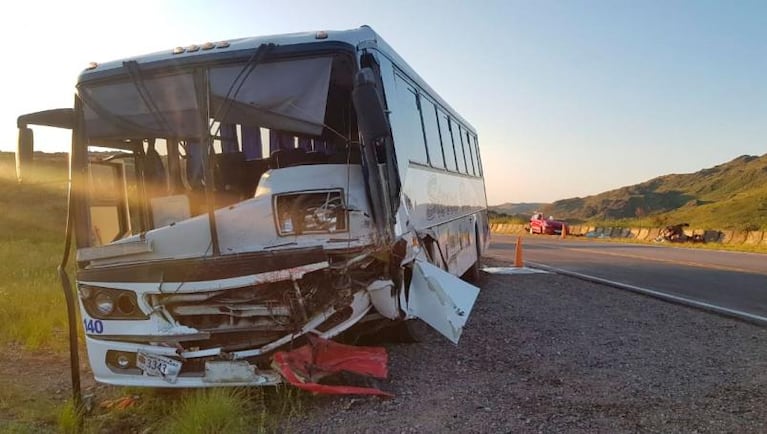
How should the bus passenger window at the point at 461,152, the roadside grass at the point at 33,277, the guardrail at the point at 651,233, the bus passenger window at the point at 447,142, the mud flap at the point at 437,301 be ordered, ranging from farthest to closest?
the guardrail at the point at 651,233 → the bus passenger window at the point at 461,152 → the bus passenger window at the point at 447,142 → the roadside grass at the point at 33,277 → the mud flap at the point at 437,301

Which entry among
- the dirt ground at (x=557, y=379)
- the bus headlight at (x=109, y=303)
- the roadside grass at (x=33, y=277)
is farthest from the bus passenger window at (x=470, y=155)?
the bus headlight at (x=109, y=303)

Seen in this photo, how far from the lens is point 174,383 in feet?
16.7

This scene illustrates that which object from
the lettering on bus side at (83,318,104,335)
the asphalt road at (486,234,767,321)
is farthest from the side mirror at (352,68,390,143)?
the asphalt road at (486,234,767,321)

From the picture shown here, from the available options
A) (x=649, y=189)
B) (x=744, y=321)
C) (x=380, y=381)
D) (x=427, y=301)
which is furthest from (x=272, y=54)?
(x=649, y=189)

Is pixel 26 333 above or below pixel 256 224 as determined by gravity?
below

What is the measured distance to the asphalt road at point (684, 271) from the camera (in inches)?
438

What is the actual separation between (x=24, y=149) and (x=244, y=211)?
1946 mm

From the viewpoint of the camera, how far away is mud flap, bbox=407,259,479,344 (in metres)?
5.73

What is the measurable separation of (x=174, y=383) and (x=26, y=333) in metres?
4.08

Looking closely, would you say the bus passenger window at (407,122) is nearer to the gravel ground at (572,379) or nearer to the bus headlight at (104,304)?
the gravel ground at (572,379)

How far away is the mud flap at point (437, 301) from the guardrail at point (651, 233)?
23481 millimetres

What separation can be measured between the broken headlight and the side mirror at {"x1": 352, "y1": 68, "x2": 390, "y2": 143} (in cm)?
69

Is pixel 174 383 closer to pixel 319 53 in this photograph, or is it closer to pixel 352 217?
pixel 352 217

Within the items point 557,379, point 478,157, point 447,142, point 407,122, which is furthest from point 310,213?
point 478,157
